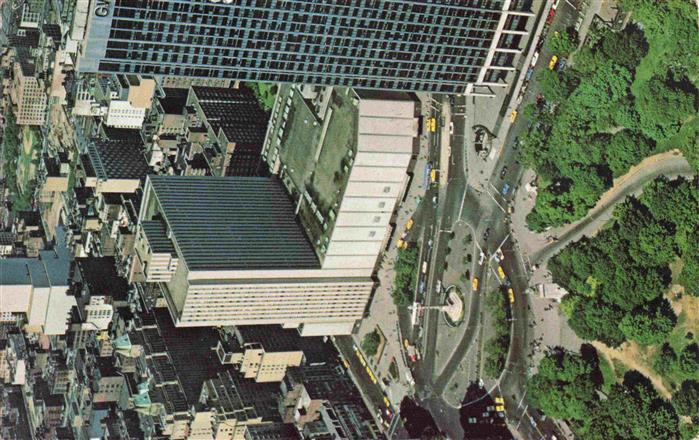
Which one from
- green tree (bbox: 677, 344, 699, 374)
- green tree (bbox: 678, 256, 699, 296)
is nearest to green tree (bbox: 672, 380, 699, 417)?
green tree (bbox: 677, 344, 699, 374)

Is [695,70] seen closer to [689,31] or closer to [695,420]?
[689,31]

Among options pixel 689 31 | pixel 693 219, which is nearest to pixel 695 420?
pixel 693 219

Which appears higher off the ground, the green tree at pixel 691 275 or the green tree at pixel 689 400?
the green tree at pixel 691 275

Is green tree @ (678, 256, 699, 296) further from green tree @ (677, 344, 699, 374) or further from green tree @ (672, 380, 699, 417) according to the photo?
green tree @ (672, 380, 699, 417)

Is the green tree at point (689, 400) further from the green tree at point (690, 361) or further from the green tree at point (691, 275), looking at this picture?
the green tree at point (691, 275)

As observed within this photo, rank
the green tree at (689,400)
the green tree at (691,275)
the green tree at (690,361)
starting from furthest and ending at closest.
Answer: the green tree at (690,361)
the green tree at (689,400)
the green tree at (691,275)

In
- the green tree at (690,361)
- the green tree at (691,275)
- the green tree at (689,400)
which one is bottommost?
the green tree at (689,400)

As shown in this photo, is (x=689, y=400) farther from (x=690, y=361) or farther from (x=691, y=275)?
(x=691, y=275)

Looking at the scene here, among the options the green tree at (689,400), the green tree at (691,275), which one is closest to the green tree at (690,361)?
the green tree at (689,400)
